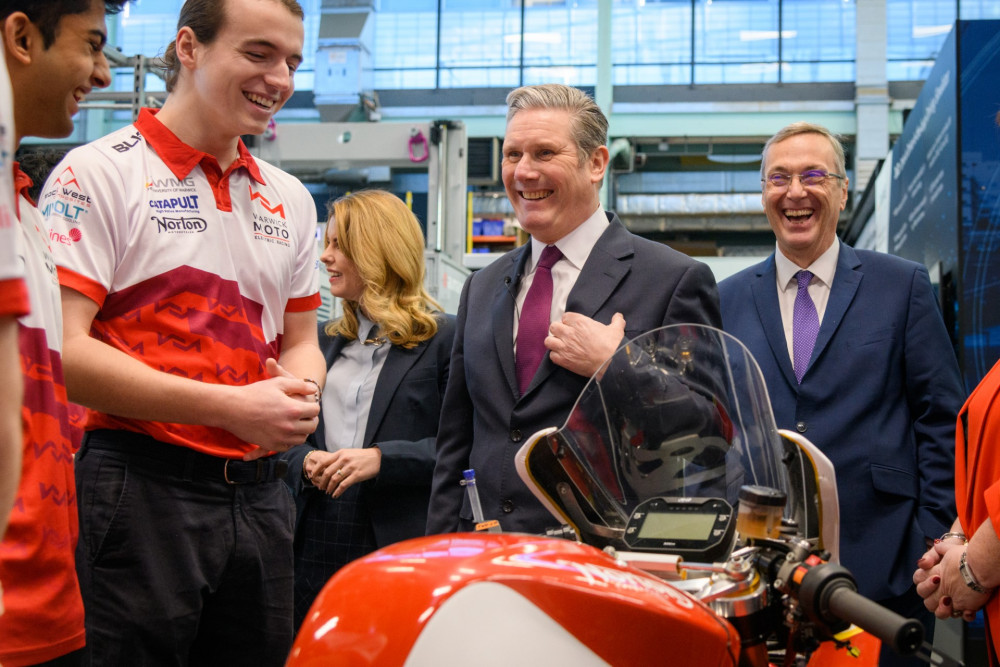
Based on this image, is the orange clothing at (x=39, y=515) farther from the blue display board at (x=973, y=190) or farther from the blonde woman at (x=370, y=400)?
the blue display board at (x=973, y=190)

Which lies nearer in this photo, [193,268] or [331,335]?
[193,268]

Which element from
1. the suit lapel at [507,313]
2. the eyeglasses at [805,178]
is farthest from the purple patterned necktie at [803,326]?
the suit lapel at [507,313]

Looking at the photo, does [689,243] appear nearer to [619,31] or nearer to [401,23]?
[619,31]

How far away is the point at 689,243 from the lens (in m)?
12.6

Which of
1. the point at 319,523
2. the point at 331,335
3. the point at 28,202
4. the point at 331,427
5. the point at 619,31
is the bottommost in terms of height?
the point at 319,523

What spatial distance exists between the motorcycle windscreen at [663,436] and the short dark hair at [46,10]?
759mm

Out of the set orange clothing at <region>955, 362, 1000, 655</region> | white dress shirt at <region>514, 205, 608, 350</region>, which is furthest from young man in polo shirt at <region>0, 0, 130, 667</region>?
orange clothing at <region>955, 362, 1000, 655</region>

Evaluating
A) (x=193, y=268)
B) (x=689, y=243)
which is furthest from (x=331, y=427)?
(x=689, y=243)

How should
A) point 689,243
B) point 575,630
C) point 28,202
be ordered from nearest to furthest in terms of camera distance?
point 575,630 → point 28,202 → point 689,243

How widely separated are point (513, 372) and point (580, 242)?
347 millimetres

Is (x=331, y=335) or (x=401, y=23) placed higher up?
(x=401, y=23)

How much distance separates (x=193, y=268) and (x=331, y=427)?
1.20m

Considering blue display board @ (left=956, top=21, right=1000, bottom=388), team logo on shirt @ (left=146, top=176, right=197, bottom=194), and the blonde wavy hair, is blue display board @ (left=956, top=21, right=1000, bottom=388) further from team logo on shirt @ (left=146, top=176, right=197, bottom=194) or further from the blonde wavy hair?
team logo on shirt @ (left=146, top=176, right=197, bottom=194)

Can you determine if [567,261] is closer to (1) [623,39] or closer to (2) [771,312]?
(2) [771,312]
